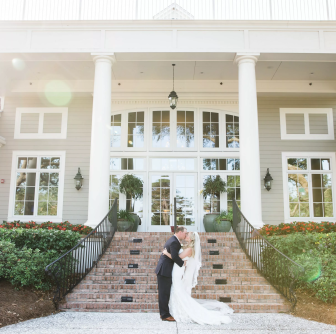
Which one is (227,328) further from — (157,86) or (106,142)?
(157,86)

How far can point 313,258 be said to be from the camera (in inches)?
278

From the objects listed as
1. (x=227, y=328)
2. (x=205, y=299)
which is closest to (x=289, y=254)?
(x=205, y=299)

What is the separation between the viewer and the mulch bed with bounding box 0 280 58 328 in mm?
5570

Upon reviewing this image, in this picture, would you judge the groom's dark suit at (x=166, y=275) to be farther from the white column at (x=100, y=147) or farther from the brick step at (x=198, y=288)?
the white column at (x=100, y=147)

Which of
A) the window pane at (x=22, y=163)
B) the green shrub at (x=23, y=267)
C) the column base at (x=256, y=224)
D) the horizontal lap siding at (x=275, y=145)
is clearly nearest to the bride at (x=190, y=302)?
the green shrub at (x=23, y=267)

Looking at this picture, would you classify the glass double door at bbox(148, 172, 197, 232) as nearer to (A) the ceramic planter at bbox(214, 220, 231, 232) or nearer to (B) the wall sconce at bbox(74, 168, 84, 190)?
(A) the ceramic planter at bbox(214, 220, 231, 232)

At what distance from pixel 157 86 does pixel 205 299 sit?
824cm

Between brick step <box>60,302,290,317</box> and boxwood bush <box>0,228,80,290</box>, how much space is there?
0.88 meters

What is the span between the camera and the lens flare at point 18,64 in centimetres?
1070

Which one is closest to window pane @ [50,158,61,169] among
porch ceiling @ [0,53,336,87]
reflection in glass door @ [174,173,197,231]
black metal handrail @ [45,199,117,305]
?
porch ceiling @ [0,53,336,87]

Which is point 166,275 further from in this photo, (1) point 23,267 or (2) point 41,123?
(2) point 41,123

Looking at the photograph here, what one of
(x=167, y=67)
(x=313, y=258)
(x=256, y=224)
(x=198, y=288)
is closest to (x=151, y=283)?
(x=198, y=288)

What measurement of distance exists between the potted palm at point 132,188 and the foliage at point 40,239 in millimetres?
4168

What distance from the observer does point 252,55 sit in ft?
32.9
